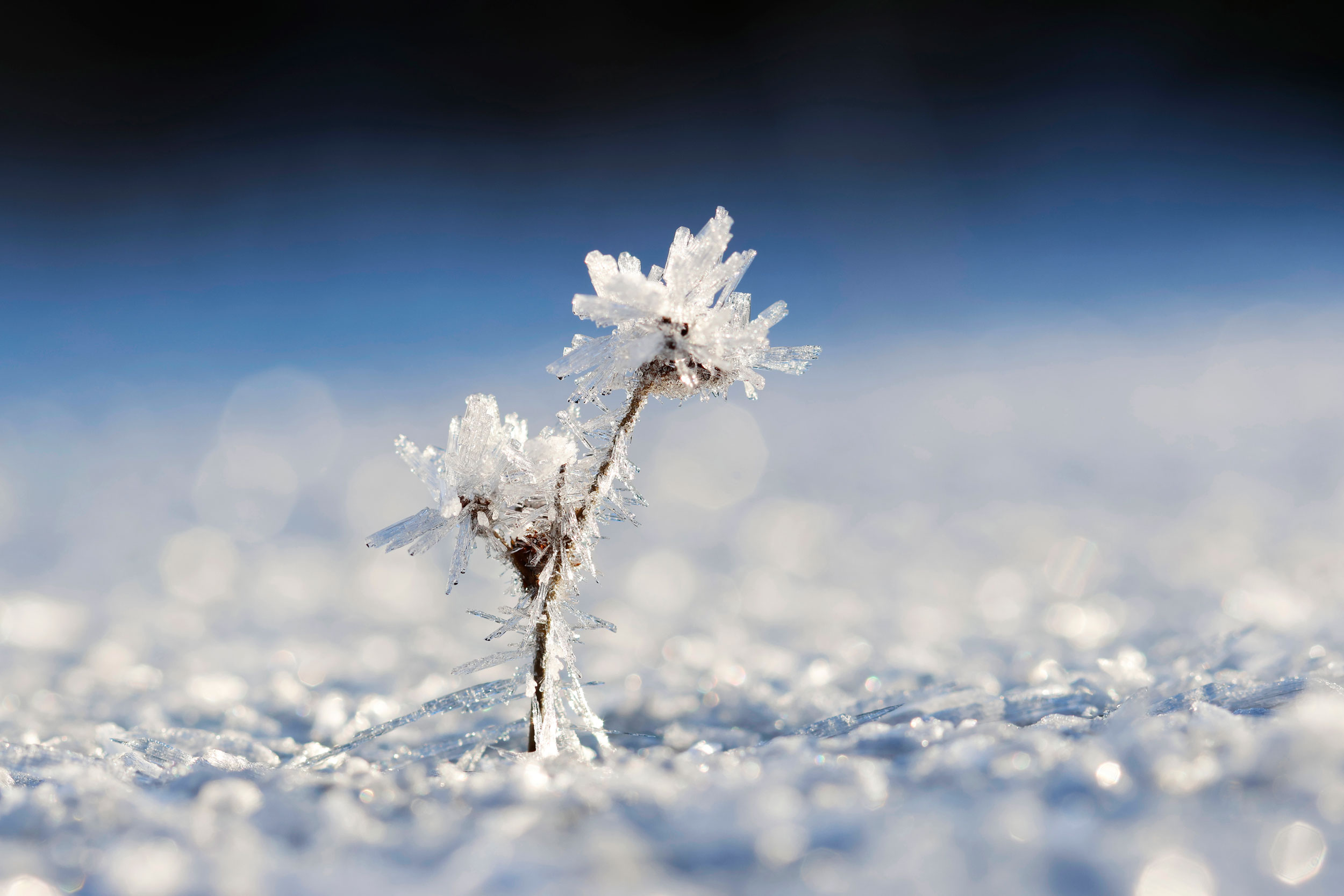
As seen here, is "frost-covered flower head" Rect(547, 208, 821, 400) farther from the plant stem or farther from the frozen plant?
the plant stem

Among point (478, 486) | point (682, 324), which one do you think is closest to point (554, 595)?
point (478, 486)

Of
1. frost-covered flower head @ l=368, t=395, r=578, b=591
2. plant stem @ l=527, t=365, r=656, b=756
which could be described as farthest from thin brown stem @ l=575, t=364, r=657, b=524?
frost-covered flower head @ l=368, t=395, r=578, b=591

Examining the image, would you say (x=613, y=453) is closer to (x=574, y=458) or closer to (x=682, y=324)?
(x=574, y=458)

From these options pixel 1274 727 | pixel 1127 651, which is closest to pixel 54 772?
pixel 1274 727

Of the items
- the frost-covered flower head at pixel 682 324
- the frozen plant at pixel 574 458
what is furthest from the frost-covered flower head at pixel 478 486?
the frost-covered flower head at pixel 682 324

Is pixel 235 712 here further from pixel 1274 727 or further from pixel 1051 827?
pixel 1274 727

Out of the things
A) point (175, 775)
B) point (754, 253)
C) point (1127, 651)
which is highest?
point (754, 253)
